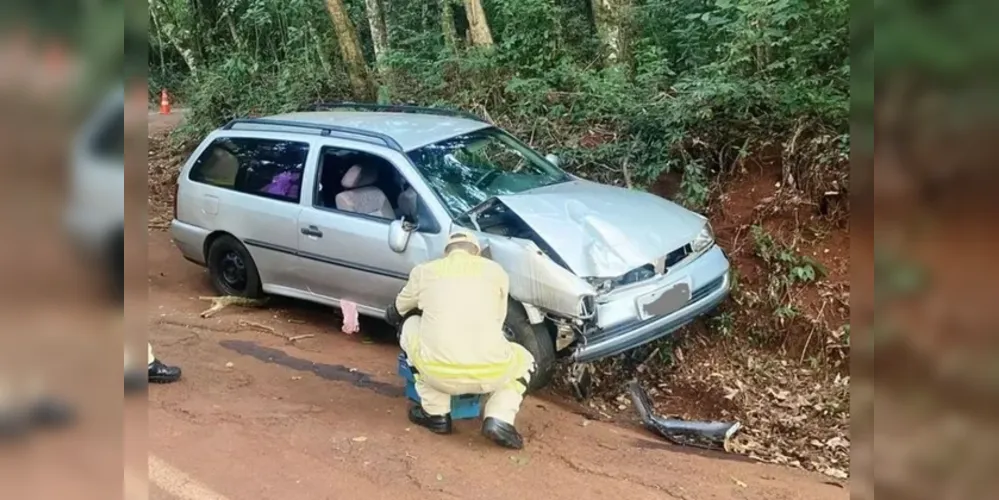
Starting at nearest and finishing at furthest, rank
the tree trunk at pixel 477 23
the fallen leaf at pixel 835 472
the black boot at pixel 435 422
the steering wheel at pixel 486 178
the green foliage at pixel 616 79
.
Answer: the fallen leaf at pixel 835 472 → the black boot at pixel 435 422 → the steering wheel at pixel 486 178 → the green foliage at pixel 616 79 → the tree trunk at pixel 477 23

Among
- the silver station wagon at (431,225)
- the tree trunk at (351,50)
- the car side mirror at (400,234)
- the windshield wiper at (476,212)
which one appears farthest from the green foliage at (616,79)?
the windshield wiper at (476,212)

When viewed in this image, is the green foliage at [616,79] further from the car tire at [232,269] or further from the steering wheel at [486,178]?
the steering wheel at [486,178]

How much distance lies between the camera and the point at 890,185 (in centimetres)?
136

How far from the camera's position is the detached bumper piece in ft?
17.0

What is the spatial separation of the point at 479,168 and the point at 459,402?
7.05 ft

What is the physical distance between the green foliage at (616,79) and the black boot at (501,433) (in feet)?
8.67

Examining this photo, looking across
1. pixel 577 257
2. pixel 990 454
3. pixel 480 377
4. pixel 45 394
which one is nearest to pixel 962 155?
pixel 990 454

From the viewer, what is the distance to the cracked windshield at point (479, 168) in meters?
6.00

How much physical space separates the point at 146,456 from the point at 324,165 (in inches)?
200

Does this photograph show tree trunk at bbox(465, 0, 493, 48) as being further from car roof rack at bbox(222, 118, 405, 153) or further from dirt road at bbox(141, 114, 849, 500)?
dirt road at bbox(141, 114, 849, 500)

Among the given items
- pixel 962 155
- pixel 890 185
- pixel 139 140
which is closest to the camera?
pixel 962 155

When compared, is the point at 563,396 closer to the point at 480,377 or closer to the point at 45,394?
the point at 480,377

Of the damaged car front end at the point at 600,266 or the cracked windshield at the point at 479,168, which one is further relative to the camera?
the cracked windshield at the point at 479,168

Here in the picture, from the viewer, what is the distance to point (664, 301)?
17.3 ft
